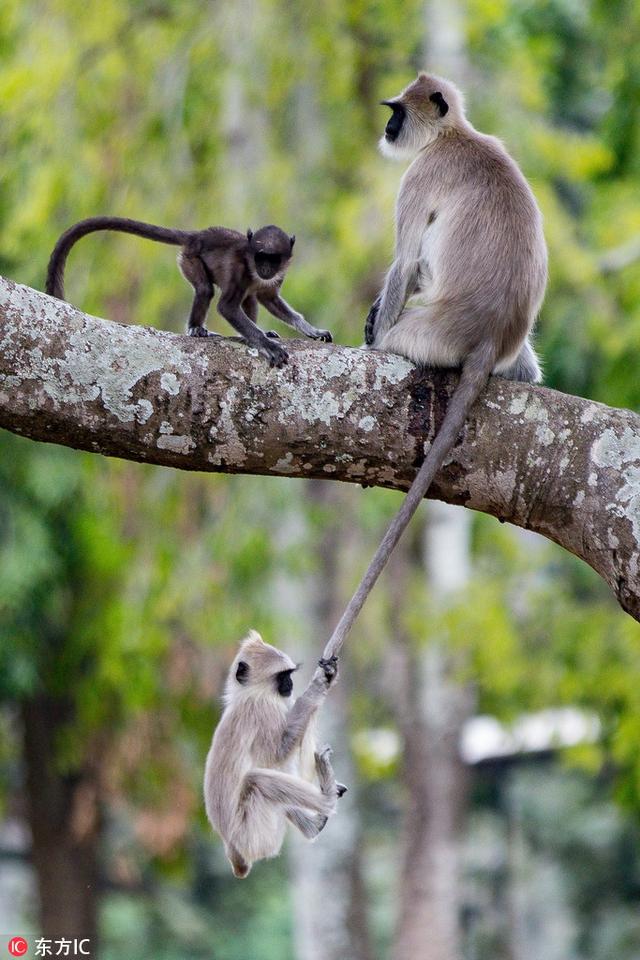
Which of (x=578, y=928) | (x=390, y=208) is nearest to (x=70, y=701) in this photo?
(x=578, y=928)

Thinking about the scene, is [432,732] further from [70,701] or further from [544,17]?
[544,17]

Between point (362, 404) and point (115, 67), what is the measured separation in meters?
7.33

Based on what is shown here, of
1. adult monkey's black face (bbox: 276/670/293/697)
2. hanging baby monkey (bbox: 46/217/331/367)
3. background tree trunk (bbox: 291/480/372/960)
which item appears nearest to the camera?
adult monkey's black face (bbox: 276/670/293/697)

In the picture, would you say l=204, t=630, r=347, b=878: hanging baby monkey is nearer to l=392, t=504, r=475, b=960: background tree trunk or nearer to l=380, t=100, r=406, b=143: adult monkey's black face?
l=380, t=100, r=406, b=143: adult monkey's black face

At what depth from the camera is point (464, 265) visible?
4.15 m

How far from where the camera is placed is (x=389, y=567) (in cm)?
1078

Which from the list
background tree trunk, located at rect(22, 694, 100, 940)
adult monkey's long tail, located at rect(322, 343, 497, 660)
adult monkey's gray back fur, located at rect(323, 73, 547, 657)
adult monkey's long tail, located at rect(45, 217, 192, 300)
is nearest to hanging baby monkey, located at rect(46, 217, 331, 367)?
adult monkey's long tail, located at rect(45, 217, 192, 300)

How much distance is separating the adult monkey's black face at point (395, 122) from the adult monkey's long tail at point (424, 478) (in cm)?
126

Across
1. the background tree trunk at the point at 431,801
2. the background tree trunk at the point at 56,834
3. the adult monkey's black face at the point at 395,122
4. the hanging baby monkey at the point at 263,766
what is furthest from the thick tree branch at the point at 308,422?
the background tree trunk at the point at 56,834

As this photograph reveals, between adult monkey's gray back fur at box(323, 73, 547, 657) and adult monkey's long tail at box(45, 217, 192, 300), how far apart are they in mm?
Result: 732

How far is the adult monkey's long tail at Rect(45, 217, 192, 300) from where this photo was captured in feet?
13.1

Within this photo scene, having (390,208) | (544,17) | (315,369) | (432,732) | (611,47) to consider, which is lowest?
(315,369)

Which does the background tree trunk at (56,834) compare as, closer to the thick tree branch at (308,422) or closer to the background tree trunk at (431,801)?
the background tree trunk at (431,801)

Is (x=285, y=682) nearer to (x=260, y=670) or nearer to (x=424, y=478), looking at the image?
(x=260, y=670)
